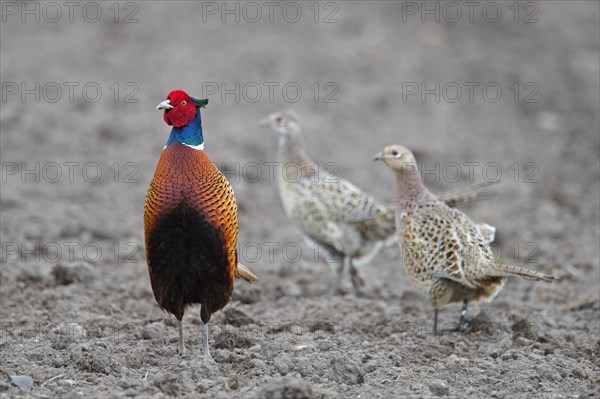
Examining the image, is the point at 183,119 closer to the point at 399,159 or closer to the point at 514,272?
the point at 399,159

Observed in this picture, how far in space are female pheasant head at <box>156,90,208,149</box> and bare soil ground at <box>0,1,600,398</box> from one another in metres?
1.45

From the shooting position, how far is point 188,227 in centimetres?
561

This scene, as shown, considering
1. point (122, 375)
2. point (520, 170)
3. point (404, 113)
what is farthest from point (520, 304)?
point (404, 113)

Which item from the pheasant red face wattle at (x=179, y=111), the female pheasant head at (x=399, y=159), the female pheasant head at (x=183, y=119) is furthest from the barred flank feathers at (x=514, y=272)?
the pheasant red face wattle at (x=179, y=111)

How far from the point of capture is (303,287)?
27.6 ft

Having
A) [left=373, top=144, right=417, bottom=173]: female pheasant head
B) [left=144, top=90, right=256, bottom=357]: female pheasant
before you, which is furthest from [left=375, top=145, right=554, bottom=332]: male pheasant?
[left=144, top=90, right=256, bottom=357]: female pheasant

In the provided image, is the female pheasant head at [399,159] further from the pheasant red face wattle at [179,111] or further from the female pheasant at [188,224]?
the pheasant red face wattle at [179,111]

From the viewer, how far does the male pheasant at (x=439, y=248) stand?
6645mm

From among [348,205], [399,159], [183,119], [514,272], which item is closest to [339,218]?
[348,205]

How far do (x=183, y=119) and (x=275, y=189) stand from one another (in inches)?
217

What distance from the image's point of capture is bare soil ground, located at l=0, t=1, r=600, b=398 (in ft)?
18.6

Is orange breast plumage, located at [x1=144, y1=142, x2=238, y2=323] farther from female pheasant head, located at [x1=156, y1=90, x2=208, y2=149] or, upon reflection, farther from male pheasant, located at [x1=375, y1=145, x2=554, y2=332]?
male pheasant, located at [x1=375, y1=145, x2=554, y2=332]

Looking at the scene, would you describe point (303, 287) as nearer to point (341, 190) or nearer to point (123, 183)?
point (341, 190)

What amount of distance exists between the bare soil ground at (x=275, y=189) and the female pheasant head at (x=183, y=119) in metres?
1.45
